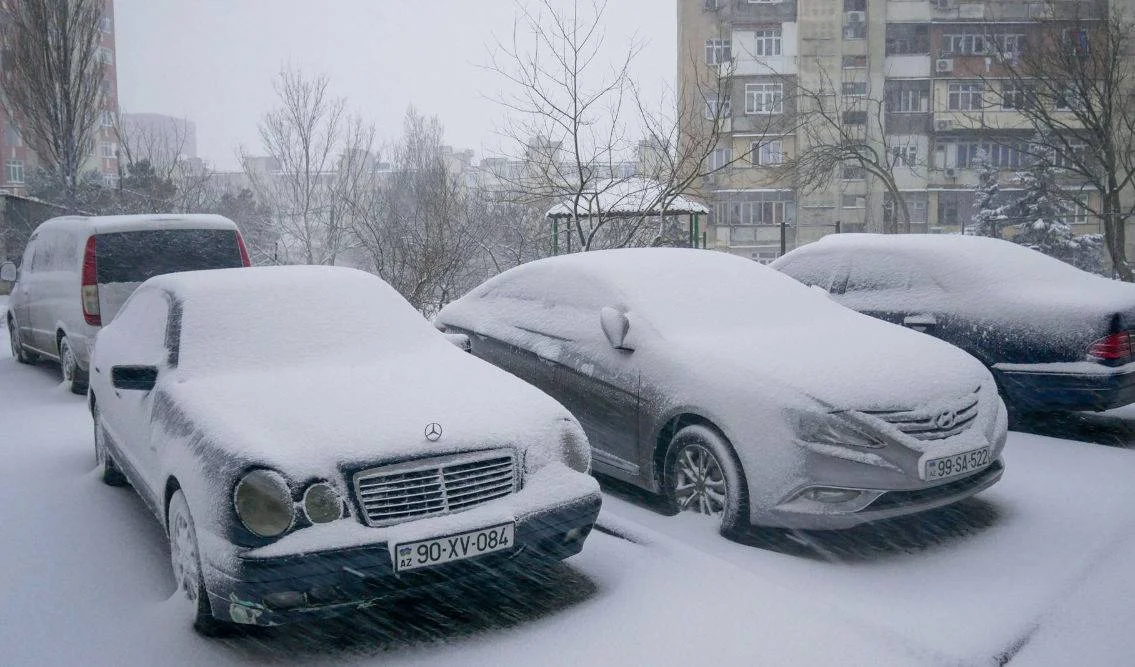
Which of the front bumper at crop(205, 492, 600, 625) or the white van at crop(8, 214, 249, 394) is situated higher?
the white van at crop(8, 214, 249, 394)

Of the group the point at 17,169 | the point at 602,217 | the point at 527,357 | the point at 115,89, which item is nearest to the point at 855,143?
the point at 602,217

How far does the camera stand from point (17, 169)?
206ft

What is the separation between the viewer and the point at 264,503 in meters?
3.22

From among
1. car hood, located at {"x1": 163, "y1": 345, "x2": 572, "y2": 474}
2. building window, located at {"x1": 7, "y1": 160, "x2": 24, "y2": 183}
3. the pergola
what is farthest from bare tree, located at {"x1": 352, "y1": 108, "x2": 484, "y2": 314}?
building window, located at {"x1": 7, "y1": 160, "x2": 24, "y2": 183}

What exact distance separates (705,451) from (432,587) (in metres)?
1.70

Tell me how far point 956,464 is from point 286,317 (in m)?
3.37

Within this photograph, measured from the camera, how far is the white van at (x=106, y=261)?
26.3 ft

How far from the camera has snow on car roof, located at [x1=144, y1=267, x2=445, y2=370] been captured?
443 cm

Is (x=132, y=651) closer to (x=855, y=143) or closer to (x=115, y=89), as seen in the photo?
(x=855, y=143)

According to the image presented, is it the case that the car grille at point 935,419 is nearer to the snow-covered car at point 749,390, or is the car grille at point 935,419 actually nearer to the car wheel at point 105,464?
the snow-covered car at point 749,390

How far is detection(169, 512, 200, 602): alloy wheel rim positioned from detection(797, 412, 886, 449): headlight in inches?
102

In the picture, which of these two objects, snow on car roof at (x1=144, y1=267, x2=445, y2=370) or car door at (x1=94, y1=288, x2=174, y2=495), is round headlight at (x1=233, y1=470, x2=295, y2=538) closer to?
car door at (x1=94, y1=288, x2=174, y2=495)

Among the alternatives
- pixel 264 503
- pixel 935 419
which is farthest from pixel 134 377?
pixel 935 419

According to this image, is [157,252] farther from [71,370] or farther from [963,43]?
[963,43]
